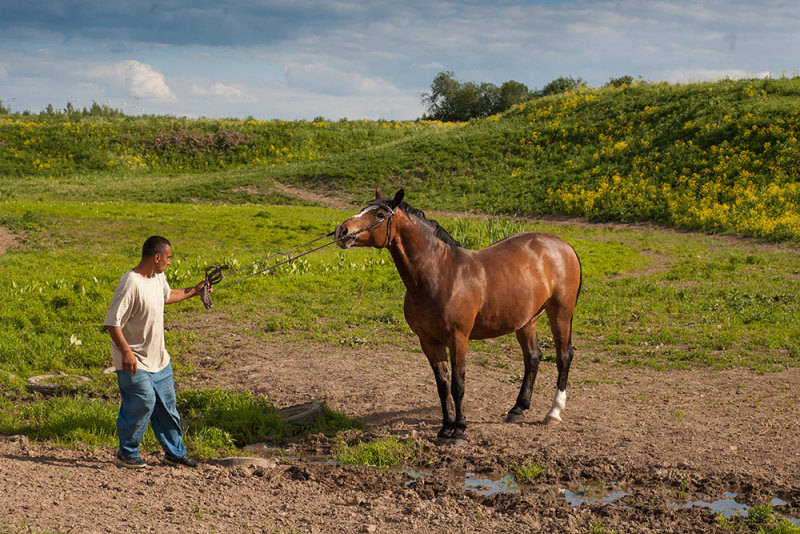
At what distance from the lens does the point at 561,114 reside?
4209cm

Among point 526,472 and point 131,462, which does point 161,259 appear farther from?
point 526,472

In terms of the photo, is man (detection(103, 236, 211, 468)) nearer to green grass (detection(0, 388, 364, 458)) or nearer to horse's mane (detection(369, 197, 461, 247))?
green grass (detection(0, 388, 364, 458))

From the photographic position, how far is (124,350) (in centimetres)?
582

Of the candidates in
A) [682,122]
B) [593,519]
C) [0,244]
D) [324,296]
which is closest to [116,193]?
[0,244]

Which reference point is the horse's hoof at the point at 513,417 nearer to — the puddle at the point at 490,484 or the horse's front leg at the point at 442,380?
the horse's front leg at the point at 442,380

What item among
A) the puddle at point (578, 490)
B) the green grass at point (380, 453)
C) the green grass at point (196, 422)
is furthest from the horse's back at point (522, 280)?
the green grass at point (196, 422)

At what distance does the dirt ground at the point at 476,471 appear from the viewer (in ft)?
17.2

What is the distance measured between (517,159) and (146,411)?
32.7 metres

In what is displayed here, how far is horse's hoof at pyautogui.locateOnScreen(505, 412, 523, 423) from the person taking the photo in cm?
784

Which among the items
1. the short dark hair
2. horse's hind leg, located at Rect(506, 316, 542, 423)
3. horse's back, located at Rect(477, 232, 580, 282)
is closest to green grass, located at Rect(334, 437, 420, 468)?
horse's hind leg, located at Rect(506, 316, 542, 423)

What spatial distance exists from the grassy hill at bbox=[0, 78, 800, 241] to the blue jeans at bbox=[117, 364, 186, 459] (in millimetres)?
21113

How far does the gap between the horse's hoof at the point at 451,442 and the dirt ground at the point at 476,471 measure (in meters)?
0.06

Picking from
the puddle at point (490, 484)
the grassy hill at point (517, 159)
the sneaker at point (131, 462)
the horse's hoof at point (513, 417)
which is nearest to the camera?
the puddle at point (490, 484)

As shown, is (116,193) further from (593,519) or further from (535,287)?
(593,519)
